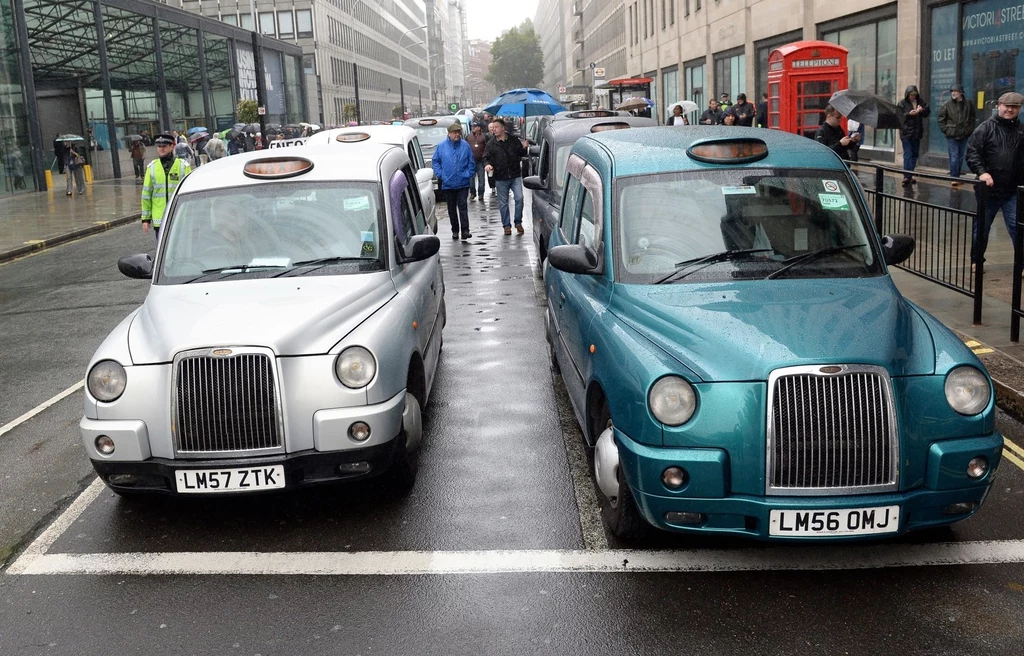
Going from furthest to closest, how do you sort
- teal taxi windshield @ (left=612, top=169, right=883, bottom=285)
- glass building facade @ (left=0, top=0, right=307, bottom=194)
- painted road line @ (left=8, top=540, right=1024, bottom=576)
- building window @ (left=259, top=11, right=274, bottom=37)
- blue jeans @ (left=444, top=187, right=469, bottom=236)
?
building window @ (left=259, top=11, right=274, bottom=37) → glass building facade @ (left=0, top=0, right=307, bottom=194) → blue jeans @ (left=444, top=187, right=469, bottom=236) → teal taxi windshield @ (left=612, top=169, right=883, bottom=285) → painted road line @ (left=8, top=540, right=1024, bottom=576)

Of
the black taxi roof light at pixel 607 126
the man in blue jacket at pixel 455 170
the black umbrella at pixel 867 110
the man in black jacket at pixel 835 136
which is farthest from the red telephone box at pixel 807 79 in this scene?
the black taxi roof light at pixel 607 126

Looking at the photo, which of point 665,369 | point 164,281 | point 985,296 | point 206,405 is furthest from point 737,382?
point 985,296

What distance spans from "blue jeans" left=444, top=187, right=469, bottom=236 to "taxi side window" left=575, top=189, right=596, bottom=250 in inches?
390

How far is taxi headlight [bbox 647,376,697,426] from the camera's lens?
4.11 metres

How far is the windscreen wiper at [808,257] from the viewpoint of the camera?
196 inches

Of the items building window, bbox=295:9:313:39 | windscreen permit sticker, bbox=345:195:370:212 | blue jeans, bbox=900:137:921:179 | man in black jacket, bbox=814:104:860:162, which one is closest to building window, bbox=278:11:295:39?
building window, bbox=295:9:313:39

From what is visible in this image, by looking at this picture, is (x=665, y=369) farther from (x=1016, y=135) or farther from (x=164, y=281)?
(x=1016, y=135)

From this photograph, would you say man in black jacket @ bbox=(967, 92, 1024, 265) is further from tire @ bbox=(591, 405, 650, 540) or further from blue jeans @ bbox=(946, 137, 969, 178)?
blue jeans @ bbox=(946, 137, 969, 178)

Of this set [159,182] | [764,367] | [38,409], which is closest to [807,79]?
[159,182]

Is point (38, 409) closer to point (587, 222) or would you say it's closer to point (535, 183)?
point (587, 222)

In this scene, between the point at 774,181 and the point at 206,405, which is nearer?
the point at 206,405

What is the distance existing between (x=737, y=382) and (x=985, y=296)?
6.24 metres

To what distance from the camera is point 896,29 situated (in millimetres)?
23938

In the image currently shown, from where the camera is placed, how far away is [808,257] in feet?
16.6
